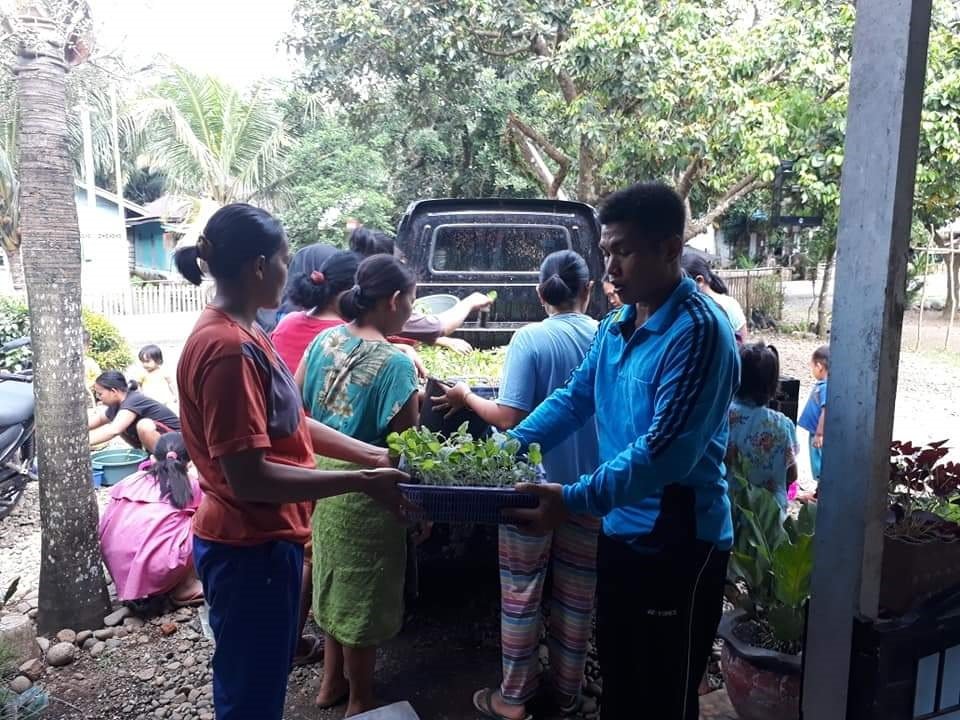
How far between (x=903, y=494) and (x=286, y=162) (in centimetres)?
1868

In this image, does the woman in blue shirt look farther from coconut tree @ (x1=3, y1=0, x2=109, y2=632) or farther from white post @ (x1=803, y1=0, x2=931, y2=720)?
coconut tree @ (x1=3, y1=0, x2=109, y2=632)

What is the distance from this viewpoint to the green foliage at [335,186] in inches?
649

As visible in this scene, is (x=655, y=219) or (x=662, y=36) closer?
(x=655, y=219)

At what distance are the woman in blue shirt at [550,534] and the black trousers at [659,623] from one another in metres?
0.88

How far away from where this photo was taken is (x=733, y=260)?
2491 centimetres

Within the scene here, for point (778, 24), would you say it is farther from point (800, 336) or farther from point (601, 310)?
point (800, 336)

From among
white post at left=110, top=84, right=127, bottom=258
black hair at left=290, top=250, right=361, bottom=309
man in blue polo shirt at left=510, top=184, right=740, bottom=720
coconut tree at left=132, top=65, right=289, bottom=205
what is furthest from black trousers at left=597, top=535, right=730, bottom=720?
white post at left=110, top=84, right=127, bottom=258

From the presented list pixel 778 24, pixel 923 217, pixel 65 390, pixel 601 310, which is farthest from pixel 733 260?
pixel 65 390

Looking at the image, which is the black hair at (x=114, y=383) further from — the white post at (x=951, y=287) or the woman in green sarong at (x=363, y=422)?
the white post at (x=951, y=287)

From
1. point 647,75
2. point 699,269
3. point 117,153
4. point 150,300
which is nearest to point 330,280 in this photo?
point 699,269

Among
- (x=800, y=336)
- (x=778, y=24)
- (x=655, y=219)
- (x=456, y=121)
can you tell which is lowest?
(x=800, y=336)

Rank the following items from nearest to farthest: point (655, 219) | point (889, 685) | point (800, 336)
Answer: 1. point (889, 685)
2. point (655, 219)
3. point (800, 336)

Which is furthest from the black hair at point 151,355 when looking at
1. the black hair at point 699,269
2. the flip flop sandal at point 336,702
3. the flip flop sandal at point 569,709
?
the flip flop sandal at point 569,709

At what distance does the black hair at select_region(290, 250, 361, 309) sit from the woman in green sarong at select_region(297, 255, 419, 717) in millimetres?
528
